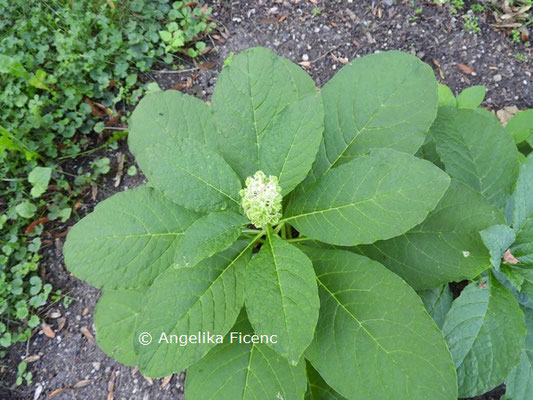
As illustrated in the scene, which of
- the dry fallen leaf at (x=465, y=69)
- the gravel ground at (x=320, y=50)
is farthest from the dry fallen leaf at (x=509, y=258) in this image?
the dry fallen leaf at (x=465, y=69)

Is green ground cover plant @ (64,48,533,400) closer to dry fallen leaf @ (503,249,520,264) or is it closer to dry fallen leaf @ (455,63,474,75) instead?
dry fallen leaf @ (503,249,520,264)

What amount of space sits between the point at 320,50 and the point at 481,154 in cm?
205

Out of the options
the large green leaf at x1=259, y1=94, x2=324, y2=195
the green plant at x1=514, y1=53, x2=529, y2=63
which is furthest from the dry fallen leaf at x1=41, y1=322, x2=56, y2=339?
the green plant at x1=514, y1=53, x2=529, y2=63

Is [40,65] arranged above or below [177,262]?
below

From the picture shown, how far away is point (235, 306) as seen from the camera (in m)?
1.51

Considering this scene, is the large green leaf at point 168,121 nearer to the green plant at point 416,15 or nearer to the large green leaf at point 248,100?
the large green leaf at point 248,100

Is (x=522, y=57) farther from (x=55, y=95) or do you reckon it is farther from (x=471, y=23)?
(x=55, y=95)

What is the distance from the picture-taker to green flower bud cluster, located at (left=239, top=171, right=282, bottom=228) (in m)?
1.44

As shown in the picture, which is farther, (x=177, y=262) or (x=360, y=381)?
(x=360, y=381)

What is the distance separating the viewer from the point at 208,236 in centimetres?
140

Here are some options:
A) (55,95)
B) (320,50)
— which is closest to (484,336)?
(320,50)

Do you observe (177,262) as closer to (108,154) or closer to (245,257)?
(245,257)

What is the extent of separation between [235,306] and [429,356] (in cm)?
67

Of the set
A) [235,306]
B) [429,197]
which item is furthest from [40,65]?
[429,197]
